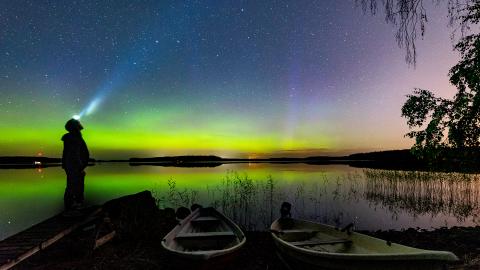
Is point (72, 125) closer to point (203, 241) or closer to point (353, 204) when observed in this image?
point (203, 241)

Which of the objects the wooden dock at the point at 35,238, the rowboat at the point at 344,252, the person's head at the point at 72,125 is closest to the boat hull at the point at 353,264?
the rowboat at the point at 344,252

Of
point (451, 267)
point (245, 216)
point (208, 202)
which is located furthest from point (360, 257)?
point (208, 202)

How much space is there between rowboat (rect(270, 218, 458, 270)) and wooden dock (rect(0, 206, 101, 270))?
18.3 feet

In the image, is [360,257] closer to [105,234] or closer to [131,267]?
[131,267]

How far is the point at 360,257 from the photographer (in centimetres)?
658

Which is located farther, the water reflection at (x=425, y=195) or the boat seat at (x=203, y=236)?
the water reflection at (x=425, y=195)

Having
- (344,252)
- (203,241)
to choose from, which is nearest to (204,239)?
(203,241)

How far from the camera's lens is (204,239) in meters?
9.84

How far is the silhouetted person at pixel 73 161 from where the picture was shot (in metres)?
10.5

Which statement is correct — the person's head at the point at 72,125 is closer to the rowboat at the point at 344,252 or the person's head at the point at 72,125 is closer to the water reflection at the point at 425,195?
the rowboat at the point at 344,252

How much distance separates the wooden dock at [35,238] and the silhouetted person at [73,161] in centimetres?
62

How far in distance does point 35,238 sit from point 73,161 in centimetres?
273

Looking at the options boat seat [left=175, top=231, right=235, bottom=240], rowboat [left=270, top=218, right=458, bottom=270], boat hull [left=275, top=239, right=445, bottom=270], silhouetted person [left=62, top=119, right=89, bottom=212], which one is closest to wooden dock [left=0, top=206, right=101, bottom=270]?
silhouetted person [left=62, top=119, right=89, bottom=212]

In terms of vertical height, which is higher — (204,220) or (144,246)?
(204,220)
